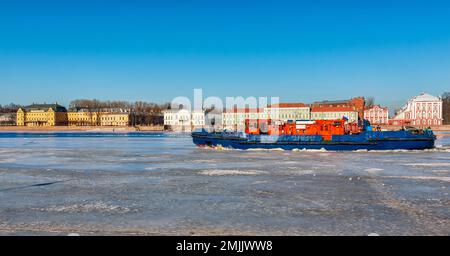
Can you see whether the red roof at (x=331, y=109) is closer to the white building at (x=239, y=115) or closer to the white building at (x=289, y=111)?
the white building at (x=289, y=111)

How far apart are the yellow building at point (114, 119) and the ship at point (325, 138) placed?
121576 millimetres

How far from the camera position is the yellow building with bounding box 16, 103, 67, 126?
162 meters

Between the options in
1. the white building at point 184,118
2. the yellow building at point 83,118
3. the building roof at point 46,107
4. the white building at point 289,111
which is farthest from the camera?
the building roof at point 46,107

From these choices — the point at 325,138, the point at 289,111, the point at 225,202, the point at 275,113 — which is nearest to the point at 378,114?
the point at 289,111

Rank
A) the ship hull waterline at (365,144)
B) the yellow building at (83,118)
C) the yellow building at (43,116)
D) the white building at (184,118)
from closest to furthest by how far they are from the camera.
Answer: the ship hull waterline at (365,144) < the white building at (184,118) < the yellow building at (43,116) < the yellow building at (83,118)

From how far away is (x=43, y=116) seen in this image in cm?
16538

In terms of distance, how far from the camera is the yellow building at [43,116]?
162 m

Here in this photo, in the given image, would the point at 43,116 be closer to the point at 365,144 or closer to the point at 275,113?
the point at 275,113

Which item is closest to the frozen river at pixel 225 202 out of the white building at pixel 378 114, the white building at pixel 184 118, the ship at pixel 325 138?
the ship at pixel 325 138
